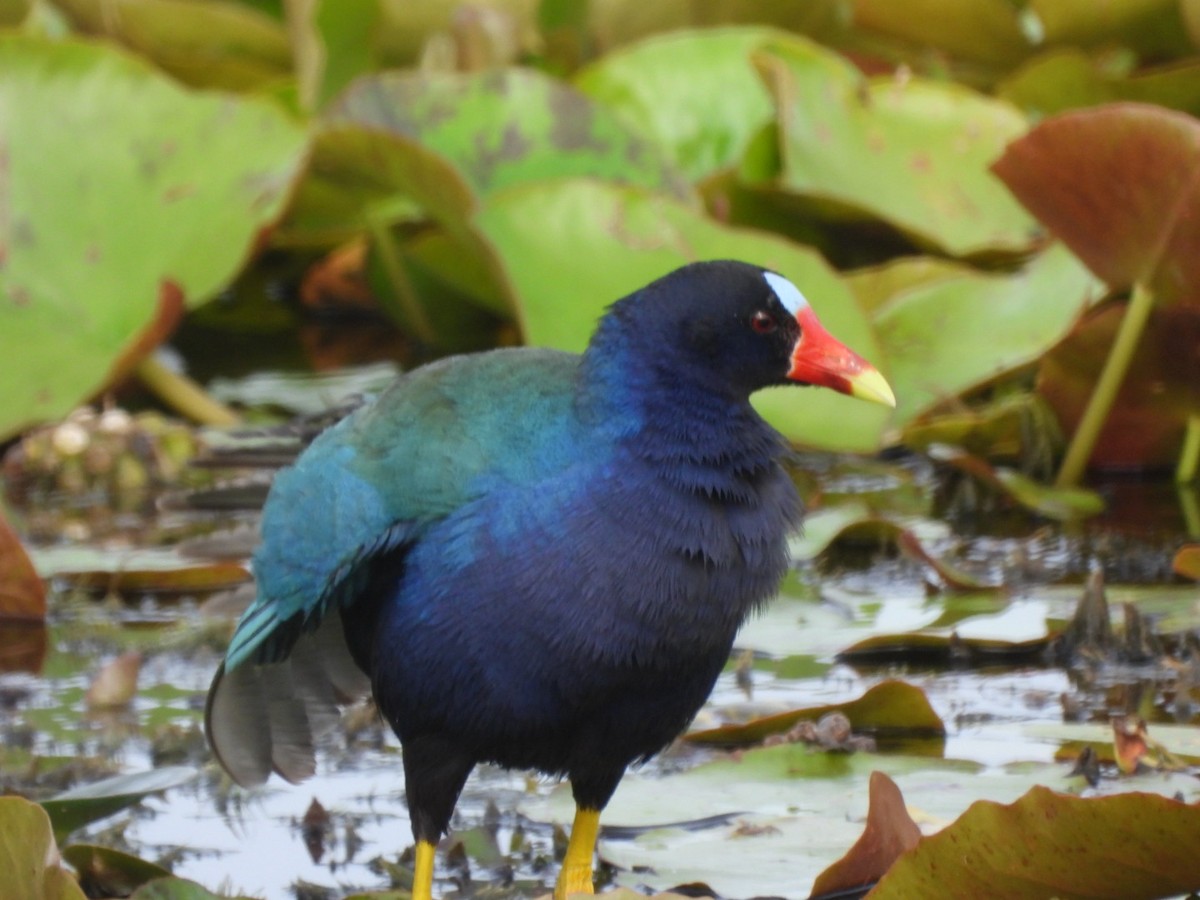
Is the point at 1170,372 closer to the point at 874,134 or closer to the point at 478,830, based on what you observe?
the point at 874,134

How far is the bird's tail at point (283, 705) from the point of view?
2.36m

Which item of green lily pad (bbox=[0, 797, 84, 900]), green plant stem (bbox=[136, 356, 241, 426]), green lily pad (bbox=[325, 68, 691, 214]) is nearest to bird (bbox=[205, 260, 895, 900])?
green lily pad (bbox=[0, 797, 84, 900])

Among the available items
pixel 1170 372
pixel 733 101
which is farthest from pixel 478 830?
pixel 733 101

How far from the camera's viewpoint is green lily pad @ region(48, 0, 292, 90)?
5.25 meters

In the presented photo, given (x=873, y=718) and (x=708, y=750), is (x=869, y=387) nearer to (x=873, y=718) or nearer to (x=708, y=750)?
(x=873, y=718)

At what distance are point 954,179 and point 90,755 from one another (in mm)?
2444

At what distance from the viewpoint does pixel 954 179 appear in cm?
431

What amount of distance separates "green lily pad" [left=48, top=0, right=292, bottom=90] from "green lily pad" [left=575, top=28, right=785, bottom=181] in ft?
3.81

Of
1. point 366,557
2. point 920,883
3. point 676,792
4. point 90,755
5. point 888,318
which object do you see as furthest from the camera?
point 888,318

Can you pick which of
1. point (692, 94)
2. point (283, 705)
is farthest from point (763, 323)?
point (692, 94)

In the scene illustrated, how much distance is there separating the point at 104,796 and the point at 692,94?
9.20ft

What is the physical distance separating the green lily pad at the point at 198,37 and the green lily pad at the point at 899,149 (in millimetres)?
1711

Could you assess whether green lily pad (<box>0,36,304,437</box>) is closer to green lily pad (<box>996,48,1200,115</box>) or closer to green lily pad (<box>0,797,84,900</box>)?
green lily pad (<box>996,48,1200,115</box>)

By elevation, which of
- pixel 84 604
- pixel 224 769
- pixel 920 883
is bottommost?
pixel 84 604
